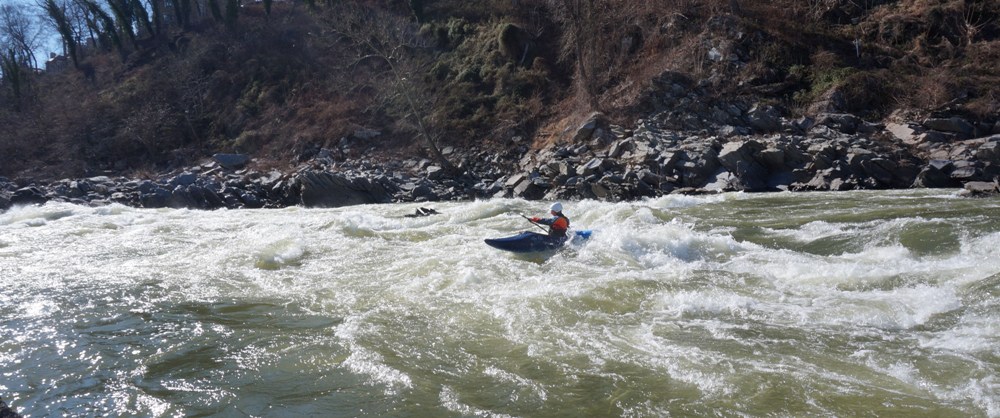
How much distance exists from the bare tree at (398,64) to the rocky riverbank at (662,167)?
77.2 inches

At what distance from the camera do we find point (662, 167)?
15.7 metres

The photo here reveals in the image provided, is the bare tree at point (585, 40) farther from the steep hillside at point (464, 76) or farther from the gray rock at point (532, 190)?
the gray rock at point (532, 190)

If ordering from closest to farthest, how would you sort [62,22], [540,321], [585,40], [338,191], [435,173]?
[540,321] → [338,191] → [435,173] → [585,40] → [62,22]

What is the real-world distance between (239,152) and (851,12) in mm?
24648

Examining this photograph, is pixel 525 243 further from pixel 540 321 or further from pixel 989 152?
pixel 989 152

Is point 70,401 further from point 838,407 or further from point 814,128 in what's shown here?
point 814,128

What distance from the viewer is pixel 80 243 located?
12.3 metres

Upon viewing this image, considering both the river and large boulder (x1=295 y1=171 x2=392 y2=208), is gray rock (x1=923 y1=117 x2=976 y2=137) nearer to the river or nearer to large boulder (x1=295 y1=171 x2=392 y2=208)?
the river

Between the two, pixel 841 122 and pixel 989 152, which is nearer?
pixel 989 152

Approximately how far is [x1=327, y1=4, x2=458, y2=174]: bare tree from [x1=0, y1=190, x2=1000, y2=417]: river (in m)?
11.0

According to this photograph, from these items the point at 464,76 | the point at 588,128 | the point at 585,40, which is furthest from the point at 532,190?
the point at 464,76

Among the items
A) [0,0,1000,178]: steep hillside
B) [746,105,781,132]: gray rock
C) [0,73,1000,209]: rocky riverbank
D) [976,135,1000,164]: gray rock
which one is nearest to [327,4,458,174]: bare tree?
[0,0,1000,178]: steep hillside

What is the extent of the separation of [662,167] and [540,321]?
9.99 meters

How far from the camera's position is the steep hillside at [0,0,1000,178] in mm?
19547
